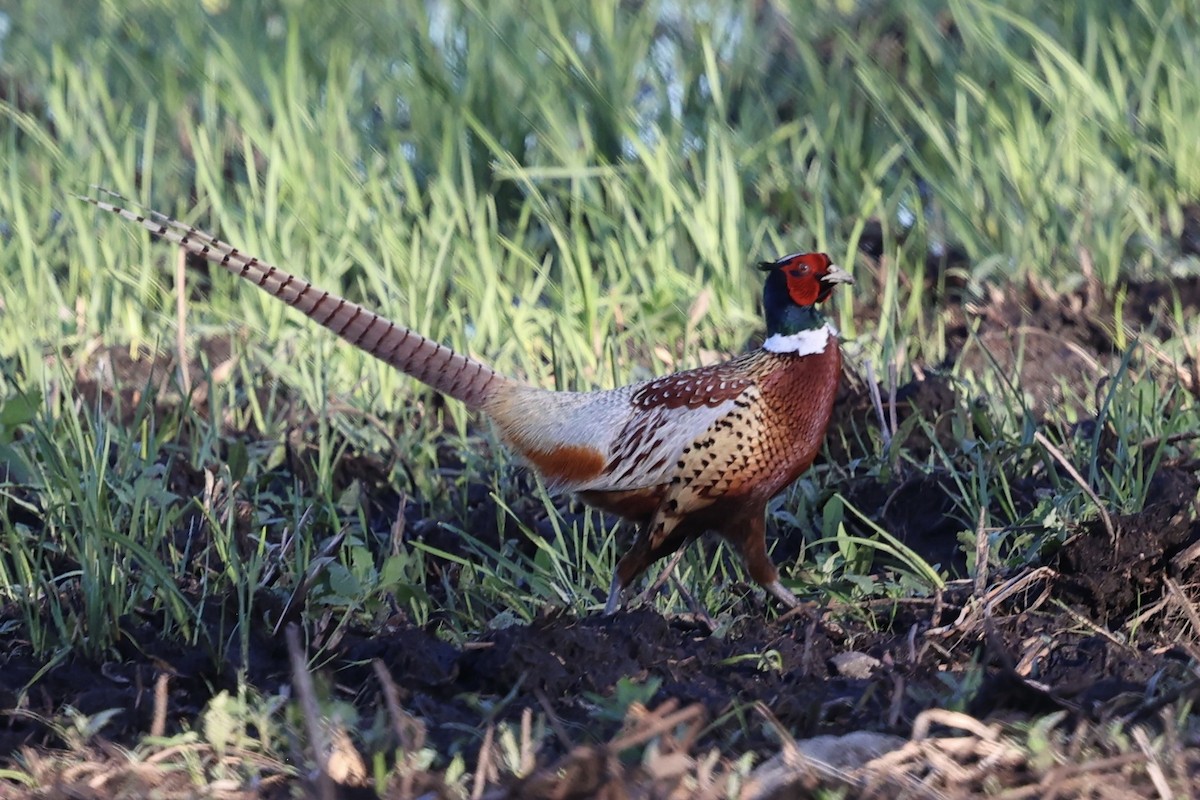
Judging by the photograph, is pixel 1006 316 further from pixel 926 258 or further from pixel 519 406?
pixel 519 406

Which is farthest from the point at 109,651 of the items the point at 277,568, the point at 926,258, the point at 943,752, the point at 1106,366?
the point at 926,258

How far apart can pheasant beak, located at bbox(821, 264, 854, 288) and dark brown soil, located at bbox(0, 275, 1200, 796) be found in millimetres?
606

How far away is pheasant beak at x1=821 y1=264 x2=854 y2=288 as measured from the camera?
397cm

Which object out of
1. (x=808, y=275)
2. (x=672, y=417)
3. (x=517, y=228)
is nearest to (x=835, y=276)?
(x=808, y=275)

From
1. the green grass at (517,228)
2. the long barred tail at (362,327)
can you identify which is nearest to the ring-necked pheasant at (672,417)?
the long barred tail at (362,327)

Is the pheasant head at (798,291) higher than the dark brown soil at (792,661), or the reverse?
the pheasant head at (798,291)

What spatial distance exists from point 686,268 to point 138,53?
2722 millimetres

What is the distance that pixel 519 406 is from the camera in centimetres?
410

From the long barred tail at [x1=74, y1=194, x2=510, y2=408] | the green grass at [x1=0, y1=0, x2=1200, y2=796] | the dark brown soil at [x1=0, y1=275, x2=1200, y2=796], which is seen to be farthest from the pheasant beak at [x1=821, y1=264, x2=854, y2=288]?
the long barred tail at [x1=74, y1=194, x2=510, y2=408]

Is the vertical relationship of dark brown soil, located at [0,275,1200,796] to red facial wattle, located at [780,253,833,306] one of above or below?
below

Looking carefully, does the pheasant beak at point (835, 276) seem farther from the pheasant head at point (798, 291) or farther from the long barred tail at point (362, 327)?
the long barred tail at point (362, 327)

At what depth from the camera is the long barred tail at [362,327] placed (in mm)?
3754

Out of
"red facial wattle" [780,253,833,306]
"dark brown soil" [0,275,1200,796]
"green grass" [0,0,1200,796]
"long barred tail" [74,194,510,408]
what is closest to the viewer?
"dark brown soil" [0,275,1200,796]

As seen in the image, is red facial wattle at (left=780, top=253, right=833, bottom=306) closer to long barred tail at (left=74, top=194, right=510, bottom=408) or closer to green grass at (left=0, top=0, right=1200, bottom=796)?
green grass at (left=0, top=0, right=1200, bottom=796)
